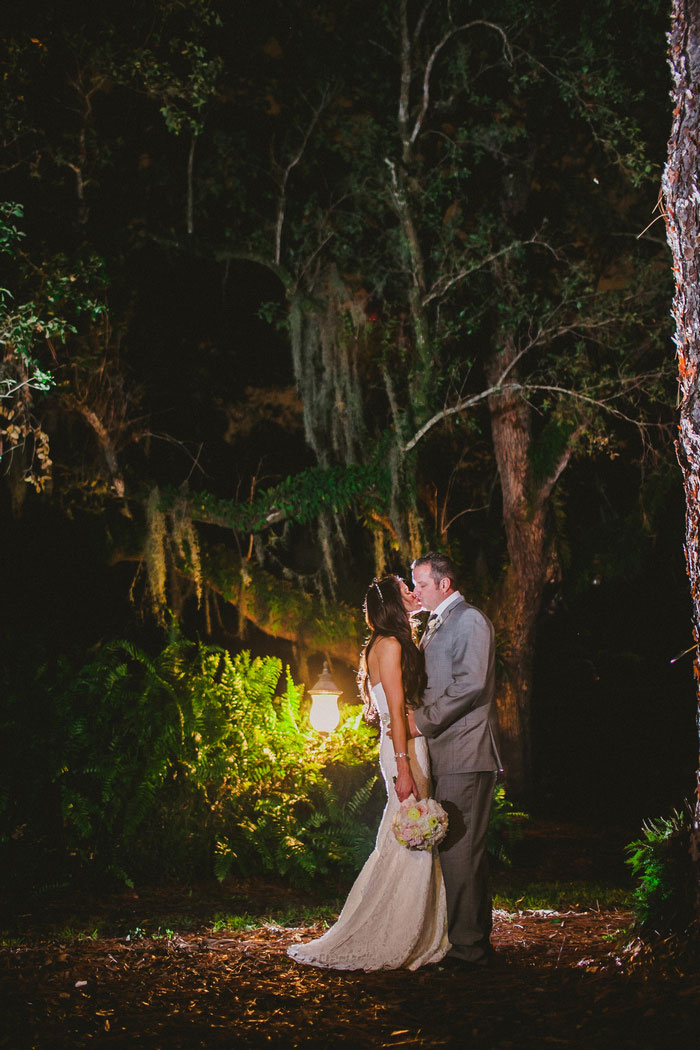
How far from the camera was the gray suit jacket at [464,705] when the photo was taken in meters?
4.07

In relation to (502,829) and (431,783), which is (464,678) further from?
(502,829)

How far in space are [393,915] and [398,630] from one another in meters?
1.34

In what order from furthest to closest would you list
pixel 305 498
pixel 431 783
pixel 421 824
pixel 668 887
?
pixel 305 498
pixel 431 783
pixel 421 824
pixel 668 887

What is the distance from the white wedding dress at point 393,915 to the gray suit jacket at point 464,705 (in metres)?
0.13

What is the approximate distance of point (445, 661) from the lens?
166 inches

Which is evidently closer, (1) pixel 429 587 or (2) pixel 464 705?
(2) pixel 464 705

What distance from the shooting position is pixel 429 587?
430cm

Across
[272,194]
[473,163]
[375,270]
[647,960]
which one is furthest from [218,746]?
[473,163]

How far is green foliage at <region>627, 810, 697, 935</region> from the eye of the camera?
11.6 ft

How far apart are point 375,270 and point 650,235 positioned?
12.4 feet

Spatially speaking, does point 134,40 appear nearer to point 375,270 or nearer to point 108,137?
point 108,137

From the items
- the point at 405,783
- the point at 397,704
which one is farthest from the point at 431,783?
the point at 397,704

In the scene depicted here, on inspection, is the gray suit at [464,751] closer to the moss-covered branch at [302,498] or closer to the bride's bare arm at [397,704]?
the bride's bare arm at [397,704]

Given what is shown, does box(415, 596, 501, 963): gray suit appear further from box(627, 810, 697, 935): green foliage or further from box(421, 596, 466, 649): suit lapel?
box(627, 810, 697, 935): green foliage
